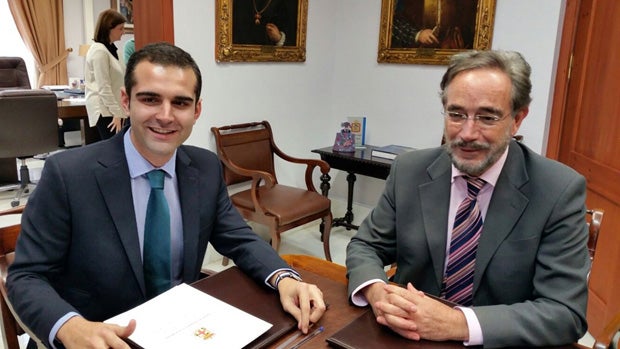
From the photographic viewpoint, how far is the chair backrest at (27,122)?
4.08 meters

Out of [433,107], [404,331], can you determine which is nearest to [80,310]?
[404,331]

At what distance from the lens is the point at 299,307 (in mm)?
1184

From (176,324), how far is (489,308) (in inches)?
28.7

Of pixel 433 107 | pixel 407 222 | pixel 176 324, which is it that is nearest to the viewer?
pixel 176 324

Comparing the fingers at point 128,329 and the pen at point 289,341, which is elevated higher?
the fingers at point 128,329

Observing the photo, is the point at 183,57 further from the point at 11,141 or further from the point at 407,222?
the point at 11,141

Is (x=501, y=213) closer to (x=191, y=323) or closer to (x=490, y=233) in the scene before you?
(x=490, y=233)

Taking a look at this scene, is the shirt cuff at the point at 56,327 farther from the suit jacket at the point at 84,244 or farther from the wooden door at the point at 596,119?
the wooden door at the point at 596,119

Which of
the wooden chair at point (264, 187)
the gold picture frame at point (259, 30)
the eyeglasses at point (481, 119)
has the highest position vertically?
the gold picture frame at point (259, 30)

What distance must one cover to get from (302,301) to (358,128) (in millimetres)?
2883

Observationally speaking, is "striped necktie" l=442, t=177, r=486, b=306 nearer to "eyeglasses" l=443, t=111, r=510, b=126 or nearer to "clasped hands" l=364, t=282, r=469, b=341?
"eyeglasses" l=443, t=111, r=510, b=126

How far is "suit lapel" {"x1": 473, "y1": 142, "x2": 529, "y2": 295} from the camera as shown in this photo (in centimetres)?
135

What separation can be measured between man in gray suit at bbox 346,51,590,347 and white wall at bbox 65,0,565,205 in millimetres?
2025

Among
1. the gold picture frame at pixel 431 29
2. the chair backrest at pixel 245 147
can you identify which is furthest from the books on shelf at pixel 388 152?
the chair backrest at pixel 245 147
